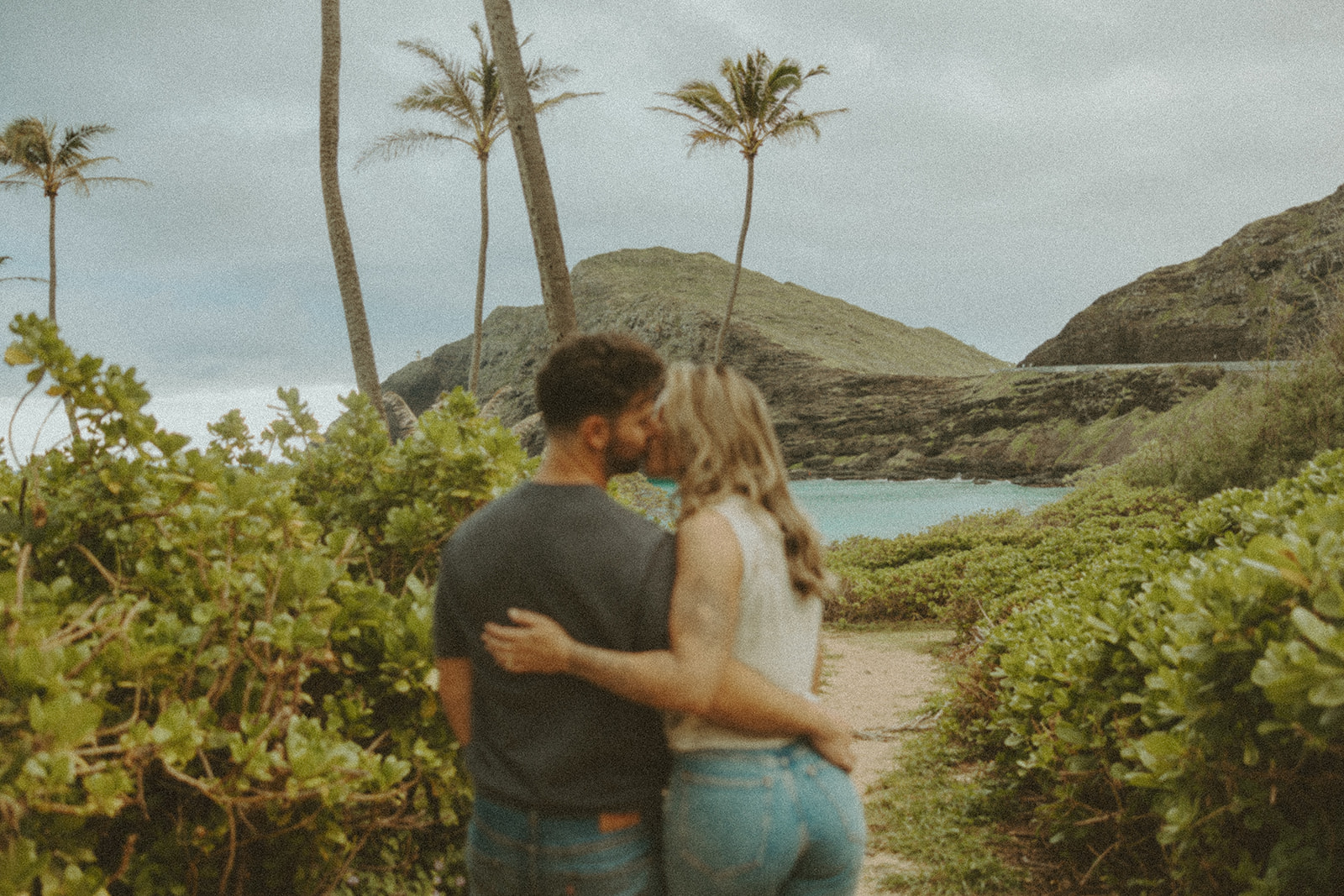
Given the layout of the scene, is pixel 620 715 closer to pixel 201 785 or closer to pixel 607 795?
pixel 607 795

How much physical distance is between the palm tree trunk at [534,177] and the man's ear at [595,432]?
3.45 metres

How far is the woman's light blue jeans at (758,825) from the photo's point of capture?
65.4 inches

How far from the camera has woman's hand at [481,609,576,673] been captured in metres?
1.65

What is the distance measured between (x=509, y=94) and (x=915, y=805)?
16.6 feet

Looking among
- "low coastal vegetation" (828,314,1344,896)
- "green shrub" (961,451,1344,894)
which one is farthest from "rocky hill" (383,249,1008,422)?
"green shrub" (961,451,1344,894)

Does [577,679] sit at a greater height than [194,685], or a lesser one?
greater

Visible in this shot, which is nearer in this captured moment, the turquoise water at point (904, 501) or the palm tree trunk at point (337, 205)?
the palm tree trunk at point (337, 205)

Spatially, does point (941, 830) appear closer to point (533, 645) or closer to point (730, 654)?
point (730, 654)

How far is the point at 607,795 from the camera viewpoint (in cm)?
171

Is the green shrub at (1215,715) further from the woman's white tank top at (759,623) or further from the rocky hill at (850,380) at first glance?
the rocky hill at (850,380)

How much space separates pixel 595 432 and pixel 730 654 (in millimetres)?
553

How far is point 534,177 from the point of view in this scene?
5.37 meters

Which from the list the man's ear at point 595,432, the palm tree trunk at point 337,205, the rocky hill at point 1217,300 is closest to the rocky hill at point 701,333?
the rocky hill at point 1217,300

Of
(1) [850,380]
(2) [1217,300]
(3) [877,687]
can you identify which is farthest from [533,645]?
(2) [1217,300]
